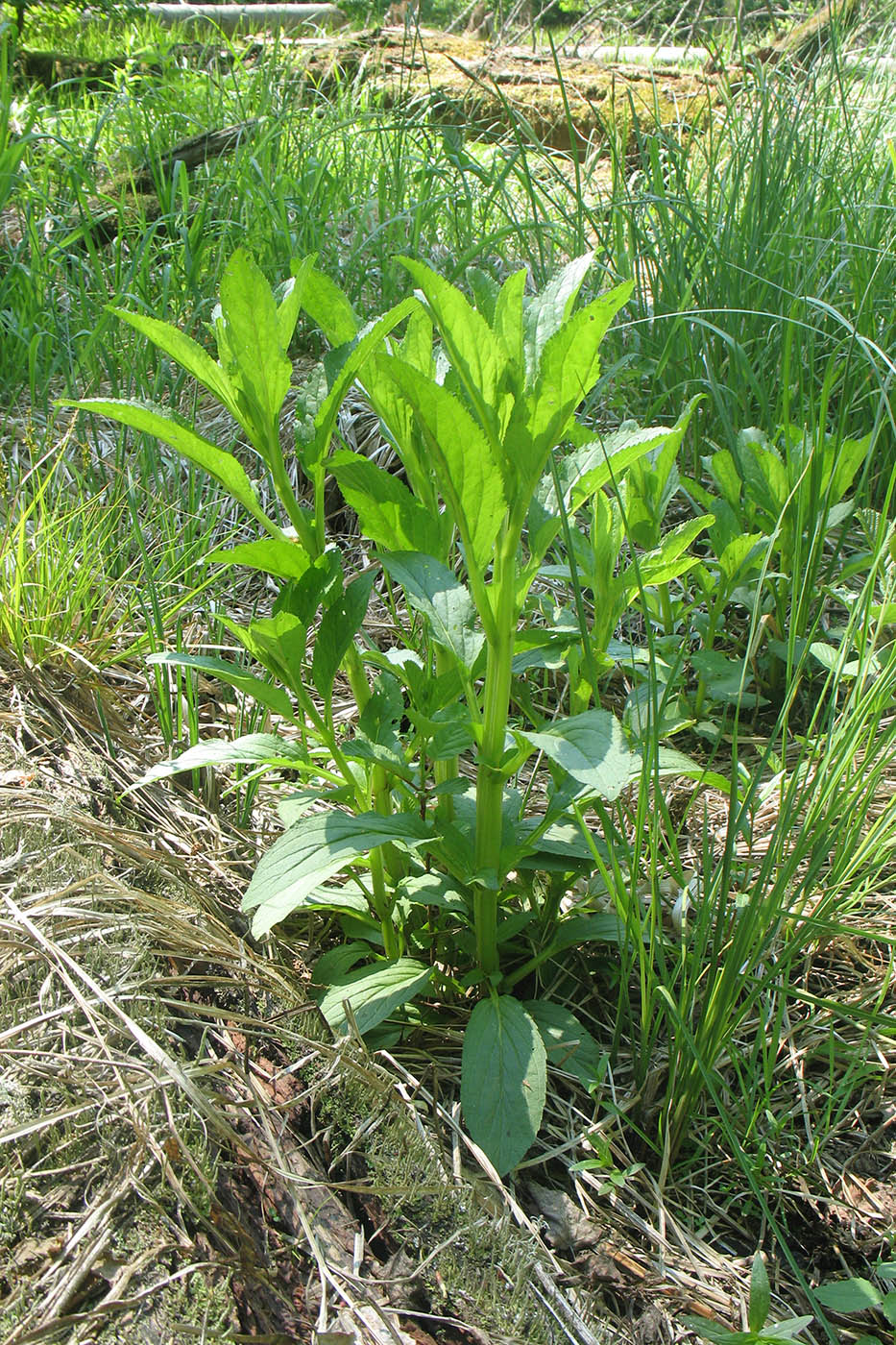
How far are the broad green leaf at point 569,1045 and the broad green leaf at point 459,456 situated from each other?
592 mm

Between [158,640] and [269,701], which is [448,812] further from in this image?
[158,640]

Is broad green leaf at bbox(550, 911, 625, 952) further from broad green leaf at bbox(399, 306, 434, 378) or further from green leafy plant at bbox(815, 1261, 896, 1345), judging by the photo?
broad green leaf at bbox(399, 306, 434, 378)

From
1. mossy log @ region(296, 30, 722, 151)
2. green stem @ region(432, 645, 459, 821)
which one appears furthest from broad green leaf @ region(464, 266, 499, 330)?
mossy log @ region(296, 30, 722, 151)

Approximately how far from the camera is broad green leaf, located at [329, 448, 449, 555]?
109 centimetres

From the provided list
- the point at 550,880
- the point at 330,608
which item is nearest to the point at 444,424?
the point at 330,608

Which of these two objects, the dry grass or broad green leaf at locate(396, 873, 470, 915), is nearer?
the dry grass

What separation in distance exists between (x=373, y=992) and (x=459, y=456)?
2.03 feet

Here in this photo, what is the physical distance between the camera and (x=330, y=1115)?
3.70 feet

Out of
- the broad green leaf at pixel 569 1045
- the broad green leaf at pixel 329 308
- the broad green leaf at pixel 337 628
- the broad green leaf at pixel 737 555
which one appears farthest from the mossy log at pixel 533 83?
the broad green leaf at pixel 569 1045

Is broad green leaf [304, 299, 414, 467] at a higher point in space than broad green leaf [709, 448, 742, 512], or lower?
higher

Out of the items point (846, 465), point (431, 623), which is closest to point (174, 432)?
point (431, 623)

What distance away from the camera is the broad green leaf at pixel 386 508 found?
1094mm

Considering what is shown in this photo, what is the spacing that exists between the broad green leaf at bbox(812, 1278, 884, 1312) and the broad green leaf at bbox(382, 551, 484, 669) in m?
0.73

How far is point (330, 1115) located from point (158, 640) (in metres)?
0.88
